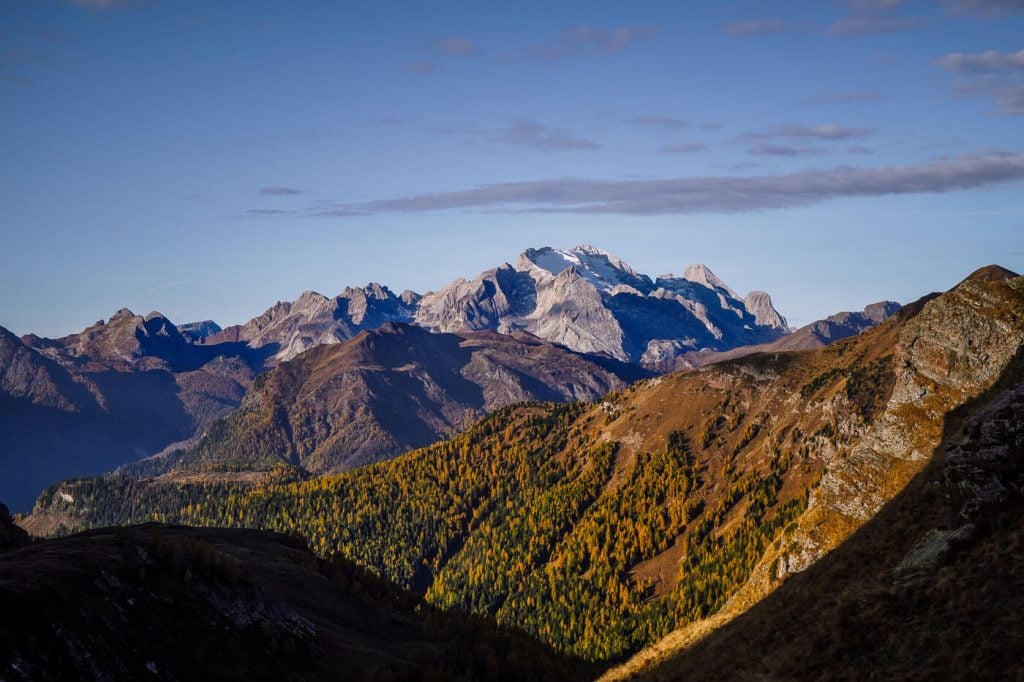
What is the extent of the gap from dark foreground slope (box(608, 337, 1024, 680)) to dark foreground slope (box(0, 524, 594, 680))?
171ft

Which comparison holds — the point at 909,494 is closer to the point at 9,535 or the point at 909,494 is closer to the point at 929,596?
the point at 929,596

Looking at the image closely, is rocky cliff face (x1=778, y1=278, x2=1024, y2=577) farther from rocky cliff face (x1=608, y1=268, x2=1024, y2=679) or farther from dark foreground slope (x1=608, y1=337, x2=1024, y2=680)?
dark foreground slope (x1=608, y1=337, x2=1024, y2=680)

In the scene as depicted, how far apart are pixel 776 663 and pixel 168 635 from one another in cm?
6727

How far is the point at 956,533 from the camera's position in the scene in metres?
44.3

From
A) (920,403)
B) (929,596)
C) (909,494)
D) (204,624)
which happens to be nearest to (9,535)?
(204,624)

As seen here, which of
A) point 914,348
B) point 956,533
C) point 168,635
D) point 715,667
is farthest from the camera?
point 914,348

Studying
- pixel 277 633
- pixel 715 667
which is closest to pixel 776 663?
pixel 715 667

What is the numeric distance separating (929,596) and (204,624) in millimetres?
79832

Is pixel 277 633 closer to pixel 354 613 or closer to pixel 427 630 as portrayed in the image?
pixel 354 613

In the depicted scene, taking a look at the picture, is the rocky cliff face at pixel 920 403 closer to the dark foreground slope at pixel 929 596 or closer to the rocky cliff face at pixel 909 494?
the rocky cliff face at pixel 909 494

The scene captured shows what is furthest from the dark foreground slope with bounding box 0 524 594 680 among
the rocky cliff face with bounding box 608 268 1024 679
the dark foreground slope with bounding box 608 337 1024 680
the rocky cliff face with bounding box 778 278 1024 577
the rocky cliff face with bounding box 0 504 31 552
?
the rocky cliff face with bounding box 778 278 1024 577

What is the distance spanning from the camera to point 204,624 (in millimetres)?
93062

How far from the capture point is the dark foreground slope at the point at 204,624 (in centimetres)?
7219

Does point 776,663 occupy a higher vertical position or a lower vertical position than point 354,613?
higher
